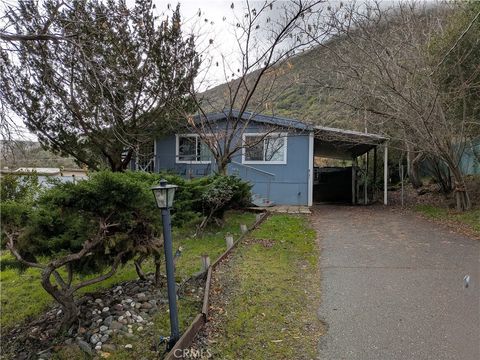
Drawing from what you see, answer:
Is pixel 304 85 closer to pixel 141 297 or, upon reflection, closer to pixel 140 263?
pixel 140 263

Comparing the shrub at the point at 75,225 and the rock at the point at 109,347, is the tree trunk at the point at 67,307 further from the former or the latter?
the rock at the point at 109,347

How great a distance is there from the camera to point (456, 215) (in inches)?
440

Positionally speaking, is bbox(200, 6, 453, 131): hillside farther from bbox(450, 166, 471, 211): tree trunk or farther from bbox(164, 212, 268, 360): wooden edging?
bbox(164, 212, 268, 360): wooden edging

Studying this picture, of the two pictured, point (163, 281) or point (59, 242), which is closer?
point (59, 242)

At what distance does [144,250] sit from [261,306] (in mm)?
1555

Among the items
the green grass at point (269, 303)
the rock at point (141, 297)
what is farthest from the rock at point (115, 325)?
the green grass at point (269, 303)

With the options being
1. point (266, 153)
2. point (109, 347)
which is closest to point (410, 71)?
point (266, 153)

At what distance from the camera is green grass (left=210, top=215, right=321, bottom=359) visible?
3549 millimetres

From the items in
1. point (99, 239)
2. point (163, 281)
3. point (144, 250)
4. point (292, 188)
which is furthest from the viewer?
point (292, 188)

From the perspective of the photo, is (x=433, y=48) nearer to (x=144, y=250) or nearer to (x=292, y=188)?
(x=292, y=188)

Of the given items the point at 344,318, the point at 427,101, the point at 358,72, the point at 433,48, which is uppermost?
the point at 433,48

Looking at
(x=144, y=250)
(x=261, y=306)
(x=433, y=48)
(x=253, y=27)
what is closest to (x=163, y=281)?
(x=144, y=250)

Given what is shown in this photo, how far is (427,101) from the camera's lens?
10422 millimetres

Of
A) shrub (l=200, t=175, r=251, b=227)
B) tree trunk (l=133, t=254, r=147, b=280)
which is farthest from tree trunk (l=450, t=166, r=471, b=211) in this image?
tree trunk (l=133, t=254, r=147, b=280)
